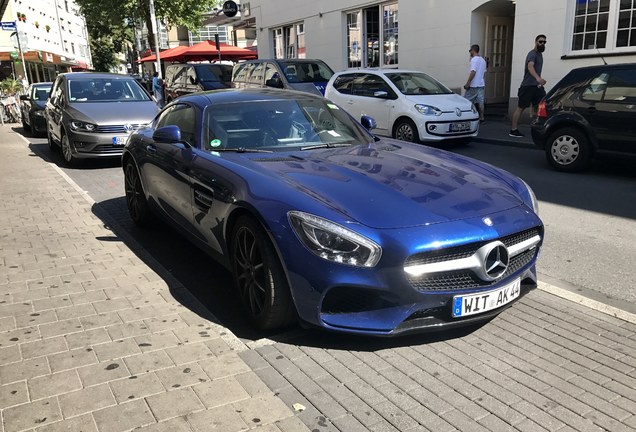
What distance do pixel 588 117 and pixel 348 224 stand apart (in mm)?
6657

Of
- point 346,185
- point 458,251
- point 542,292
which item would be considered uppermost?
point 346,185

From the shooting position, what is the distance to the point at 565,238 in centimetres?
541

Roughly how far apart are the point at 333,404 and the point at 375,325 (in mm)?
480

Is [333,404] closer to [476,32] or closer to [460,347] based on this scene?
[460,347]

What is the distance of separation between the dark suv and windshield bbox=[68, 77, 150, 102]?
740 cm

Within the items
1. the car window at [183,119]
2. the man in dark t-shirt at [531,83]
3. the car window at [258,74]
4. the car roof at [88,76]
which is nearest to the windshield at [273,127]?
the car window at [183,119]

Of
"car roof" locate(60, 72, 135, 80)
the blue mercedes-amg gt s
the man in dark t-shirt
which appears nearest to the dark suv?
the man in dark t-shirt

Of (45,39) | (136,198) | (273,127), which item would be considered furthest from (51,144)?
(45,39)

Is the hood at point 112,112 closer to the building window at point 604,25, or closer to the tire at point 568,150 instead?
the tire at point 568,150

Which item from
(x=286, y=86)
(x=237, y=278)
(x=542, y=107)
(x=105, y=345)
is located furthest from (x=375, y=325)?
(x=286, y=86)

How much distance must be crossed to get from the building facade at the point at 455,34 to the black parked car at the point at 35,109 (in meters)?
10.0

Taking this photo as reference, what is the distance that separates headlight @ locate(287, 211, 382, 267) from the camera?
9.49 ft

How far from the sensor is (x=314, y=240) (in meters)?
2.98

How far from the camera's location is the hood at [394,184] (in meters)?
3.08
